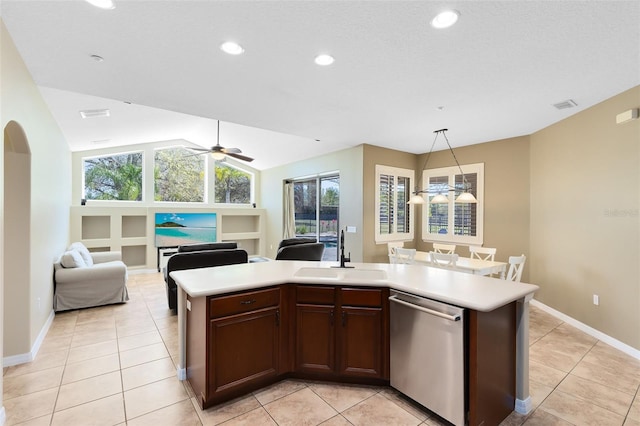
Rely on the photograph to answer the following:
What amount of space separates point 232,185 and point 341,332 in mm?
7187

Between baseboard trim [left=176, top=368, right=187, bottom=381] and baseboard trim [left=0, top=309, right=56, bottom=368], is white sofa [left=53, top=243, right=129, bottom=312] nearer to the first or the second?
baseboard trim [left=0, top=309, right=56, bottom=368]

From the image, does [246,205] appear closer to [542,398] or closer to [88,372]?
[88,372]

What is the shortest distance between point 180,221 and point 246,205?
80.6 inches

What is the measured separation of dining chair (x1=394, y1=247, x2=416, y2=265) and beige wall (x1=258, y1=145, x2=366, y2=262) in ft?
3.61

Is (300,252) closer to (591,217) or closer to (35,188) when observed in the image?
(35,188)

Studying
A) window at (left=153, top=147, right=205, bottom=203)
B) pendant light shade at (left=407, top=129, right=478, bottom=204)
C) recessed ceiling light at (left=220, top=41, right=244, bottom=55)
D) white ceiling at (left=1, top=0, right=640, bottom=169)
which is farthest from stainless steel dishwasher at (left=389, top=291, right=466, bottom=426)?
window at (left=153, top=147, right=205, bottom=203)

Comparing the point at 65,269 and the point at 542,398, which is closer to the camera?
the point at 542,398

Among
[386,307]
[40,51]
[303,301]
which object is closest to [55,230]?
[40,51]

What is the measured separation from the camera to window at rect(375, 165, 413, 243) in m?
5.65

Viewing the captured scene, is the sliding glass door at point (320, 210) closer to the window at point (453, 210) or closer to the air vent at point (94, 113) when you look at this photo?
the window at point (453, 210)

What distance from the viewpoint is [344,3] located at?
1.79 meters

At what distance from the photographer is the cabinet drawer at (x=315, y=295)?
7.87ft

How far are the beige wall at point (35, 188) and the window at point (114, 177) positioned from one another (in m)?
2.62

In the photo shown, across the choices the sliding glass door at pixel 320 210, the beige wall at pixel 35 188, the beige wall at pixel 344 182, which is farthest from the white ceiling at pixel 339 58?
the sliding glass door at pixel 320 210
